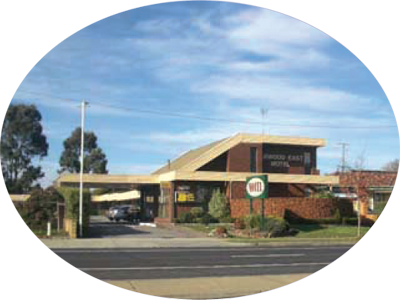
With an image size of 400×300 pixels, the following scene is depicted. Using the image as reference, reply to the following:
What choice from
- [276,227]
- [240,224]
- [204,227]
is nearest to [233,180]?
[240,224]

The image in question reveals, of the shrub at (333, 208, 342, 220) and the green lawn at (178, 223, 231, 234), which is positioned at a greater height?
the shrub at (333, 208, 342, 220)

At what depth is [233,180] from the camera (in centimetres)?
2411

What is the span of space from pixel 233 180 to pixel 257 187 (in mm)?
1589

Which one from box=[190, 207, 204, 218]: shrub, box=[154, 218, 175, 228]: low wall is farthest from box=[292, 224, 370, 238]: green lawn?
box=[154, 218, 175, 228]: low wall

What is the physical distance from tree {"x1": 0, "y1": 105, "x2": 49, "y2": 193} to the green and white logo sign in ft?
42.0

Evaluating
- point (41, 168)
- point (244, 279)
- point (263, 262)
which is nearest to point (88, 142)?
point (41, 168)

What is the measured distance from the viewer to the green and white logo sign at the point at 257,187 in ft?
71.7

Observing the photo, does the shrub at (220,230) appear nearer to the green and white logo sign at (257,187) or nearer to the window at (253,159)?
the green and white logo sign at (257,187)

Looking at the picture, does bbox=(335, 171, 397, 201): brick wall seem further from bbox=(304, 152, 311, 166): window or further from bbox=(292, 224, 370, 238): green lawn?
bbox=(292, 224, 370, 238): green lawn

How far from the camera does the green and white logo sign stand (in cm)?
2186

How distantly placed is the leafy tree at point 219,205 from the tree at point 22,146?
15951 mm

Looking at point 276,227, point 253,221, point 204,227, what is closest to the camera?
point 276,227

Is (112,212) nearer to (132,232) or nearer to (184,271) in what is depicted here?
(132,232)

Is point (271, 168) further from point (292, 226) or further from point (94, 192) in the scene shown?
point (94, 192)
